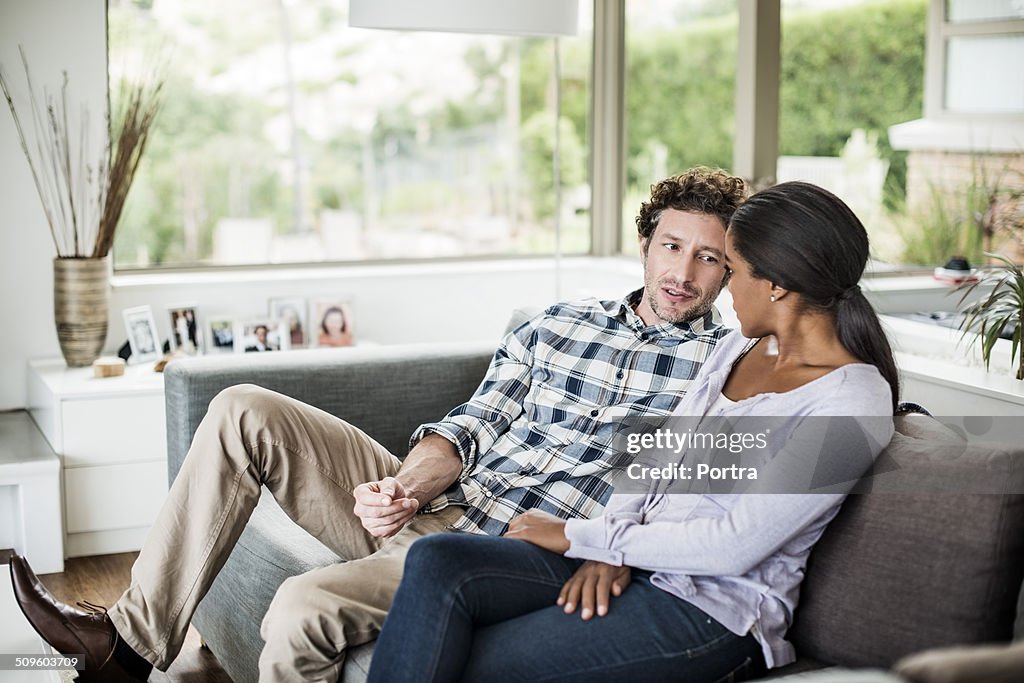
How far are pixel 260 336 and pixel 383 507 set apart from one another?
1979mm

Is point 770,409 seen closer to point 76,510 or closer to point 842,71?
point 76,510

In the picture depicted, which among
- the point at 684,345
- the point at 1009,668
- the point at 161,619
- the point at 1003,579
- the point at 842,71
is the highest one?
the point at 842,71

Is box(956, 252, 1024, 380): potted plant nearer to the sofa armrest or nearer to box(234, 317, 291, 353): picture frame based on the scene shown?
the sofa armrest

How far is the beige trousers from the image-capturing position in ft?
6.97

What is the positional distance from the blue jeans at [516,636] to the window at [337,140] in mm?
2814

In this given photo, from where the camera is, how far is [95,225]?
3.85 meters

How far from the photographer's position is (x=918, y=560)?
1705 millimetres

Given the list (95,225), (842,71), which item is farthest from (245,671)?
(842,71)

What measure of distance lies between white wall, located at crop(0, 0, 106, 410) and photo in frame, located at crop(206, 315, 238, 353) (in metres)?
0.49

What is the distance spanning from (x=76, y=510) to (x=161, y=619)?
4.63 feet

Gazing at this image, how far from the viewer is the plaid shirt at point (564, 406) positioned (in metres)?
2.25

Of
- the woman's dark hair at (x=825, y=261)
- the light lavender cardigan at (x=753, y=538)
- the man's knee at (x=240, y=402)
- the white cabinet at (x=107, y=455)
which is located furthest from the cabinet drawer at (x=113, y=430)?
the woman's dark hair at (x=825, y=261)

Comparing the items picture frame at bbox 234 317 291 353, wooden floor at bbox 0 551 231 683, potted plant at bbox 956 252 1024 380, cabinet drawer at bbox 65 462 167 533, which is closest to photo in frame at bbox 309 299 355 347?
picture frame at bbox 234 317 291 353

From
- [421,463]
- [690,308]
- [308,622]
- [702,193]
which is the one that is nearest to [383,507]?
[421,463]
